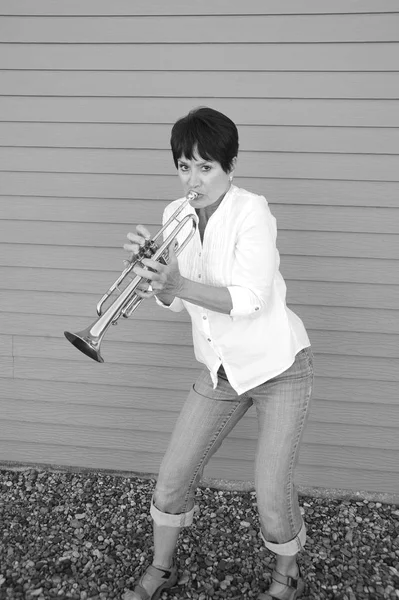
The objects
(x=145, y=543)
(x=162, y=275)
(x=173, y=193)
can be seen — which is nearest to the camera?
(x=162, y=275)

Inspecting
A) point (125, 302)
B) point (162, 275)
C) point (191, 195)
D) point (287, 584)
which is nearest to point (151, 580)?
point (287, 584)

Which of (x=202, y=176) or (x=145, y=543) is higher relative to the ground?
(x=202, y=176)

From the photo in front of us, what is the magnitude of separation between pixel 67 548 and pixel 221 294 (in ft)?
4.82

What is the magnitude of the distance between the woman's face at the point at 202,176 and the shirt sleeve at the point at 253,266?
5.8 inches

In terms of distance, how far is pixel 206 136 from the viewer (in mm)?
2008

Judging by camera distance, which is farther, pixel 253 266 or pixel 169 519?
pixel 169 519

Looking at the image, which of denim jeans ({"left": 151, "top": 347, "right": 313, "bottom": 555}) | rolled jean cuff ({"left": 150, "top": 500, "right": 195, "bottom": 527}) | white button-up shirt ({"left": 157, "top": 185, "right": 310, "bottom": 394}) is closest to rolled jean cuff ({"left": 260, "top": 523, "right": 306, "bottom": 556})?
denim jeans ({"left": 151, "top": 347, "right": 313, "bottom": 555})

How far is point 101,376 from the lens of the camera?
3148mm

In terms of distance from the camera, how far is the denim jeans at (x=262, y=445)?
2051 mm

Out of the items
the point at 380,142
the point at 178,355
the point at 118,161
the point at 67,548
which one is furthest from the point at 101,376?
the point at 380,142

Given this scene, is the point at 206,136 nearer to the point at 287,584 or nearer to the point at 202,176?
the point at 202,176

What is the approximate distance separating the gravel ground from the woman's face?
1581 millimetres

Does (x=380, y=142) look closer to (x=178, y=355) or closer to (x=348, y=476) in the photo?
(x=178, y=355)

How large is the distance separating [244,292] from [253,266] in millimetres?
95
